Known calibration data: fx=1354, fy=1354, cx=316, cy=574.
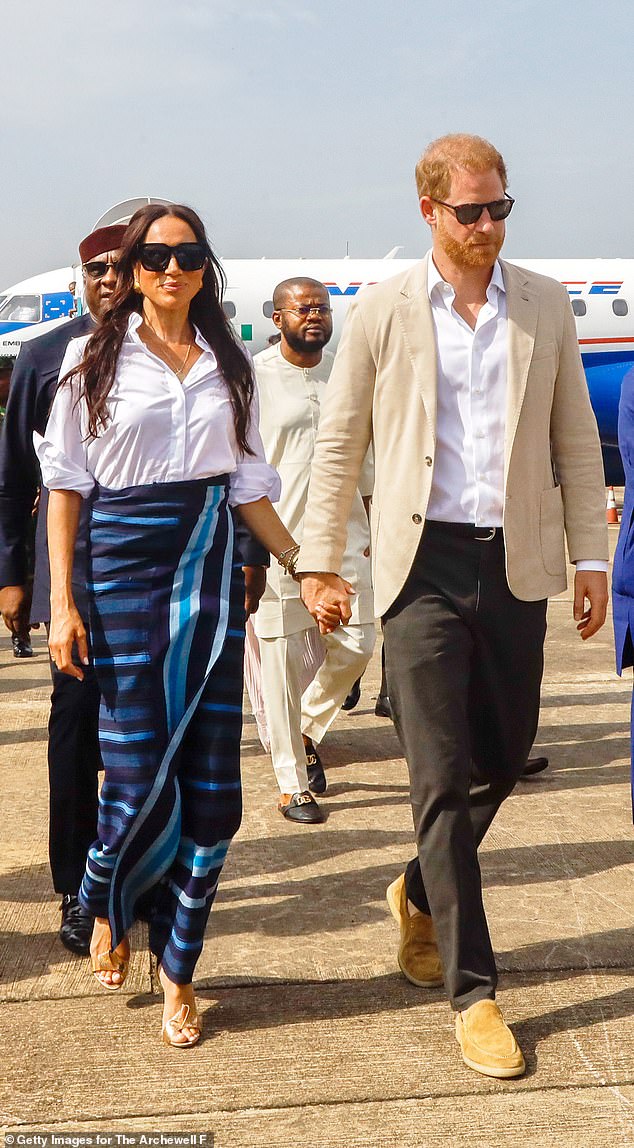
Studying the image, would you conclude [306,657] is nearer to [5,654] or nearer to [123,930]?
[123,930]

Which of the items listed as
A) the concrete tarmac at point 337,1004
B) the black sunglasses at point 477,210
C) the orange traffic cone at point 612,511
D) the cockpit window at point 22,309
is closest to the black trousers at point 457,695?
the concrete tarmac at point 337,1004

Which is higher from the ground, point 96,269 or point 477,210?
point 477,210

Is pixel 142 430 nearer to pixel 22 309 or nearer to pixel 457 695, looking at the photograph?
pixel 457 695

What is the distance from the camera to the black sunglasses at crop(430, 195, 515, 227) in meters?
3.32

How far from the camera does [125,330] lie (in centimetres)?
348

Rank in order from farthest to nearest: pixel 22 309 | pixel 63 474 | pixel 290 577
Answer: pixel 22 309 → pixel 290 577 → pixel 63 474

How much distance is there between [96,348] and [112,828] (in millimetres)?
1221

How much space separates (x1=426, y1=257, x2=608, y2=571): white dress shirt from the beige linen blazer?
4 cm

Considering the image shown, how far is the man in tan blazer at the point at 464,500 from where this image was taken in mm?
3330

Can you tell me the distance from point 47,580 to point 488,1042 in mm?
1870

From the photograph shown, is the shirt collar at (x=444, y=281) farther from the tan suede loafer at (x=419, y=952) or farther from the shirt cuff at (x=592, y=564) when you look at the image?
the tan suede loafer at (x=419, y=952)

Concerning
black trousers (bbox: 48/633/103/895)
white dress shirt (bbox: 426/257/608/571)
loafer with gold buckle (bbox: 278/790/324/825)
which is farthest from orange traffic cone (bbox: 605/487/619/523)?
white dress shirt (bbox: 426/257/608/571)

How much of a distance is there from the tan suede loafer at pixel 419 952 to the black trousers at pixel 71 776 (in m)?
1.04

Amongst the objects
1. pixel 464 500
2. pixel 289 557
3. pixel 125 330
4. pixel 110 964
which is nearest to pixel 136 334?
pixel 125 330
